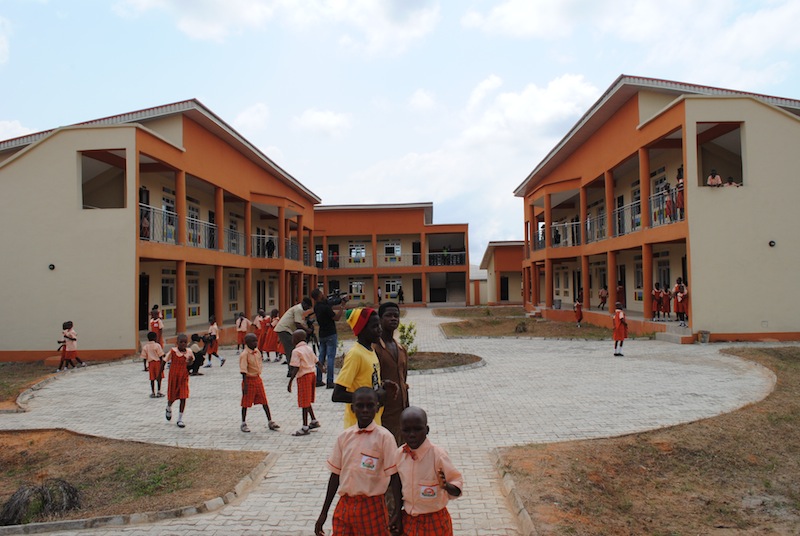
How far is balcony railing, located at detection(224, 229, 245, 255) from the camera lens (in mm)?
23219

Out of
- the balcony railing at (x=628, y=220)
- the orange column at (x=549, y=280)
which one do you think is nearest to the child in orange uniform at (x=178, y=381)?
the balcony railing at (x=628, y=220)

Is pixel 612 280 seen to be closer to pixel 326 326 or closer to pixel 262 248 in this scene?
pixel 326 326

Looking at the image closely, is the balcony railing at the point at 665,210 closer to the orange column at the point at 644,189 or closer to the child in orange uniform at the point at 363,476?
the orange column at the point at 644,189

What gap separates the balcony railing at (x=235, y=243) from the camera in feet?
76.2

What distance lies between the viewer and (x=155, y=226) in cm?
1658

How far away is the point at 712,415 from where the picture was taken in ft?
22.9

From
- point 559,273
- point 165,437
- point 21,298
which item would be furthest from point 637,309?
point 21,298

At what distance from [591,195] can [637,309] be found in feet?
24.3

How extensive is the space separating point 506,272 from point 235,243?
2590 cm

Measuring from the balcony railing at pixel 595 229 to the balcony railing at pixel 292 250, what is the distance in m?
15.2

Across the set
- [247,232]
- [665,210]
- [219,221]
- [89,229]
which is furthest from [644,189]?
[89,229]

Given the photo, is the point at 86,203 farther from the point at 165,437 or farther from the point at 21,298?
the point at 165,437

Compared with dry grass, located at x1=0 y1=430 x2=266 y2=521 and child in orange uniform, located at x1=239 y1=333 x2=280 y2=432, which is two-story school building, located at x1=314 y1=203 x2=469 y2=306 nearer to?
child in orange uniform, located at x1=239 y1=333 x2=280 y2=432

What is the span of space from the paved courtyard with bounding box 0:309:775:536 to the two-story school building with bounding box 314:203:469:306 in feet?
86.9
